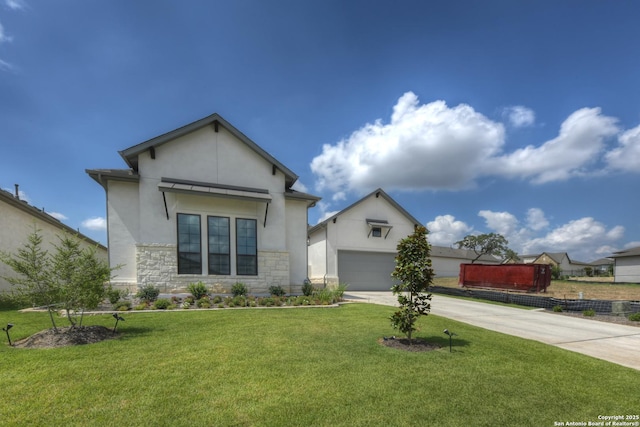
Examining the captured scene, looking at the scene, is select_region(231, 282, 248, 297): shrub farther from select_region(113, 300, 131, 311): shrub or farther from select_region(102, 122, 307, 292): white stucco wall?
select_region(113, 300, 131, 311): shrub

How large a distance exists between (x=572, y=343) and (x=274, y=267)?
10.9 meters

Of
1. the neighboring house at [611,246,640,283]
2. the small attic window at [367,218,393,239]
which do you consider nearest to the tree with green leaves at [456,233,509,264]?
the neighboring house at [611,246,640,283]

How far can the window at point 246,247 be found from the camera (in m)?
13.8

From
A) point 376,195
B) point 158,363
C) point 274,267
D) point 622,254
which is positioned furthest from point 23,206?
point 622,254

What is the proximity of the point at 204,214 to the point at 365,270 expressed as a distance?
11.7 metres

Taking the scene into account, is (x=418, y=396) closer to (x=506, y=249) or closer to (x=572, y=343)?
(x=572, y=343)

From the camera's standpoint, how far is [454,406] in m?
3.71

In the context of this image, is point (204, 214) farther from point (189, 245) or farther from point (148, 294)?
point (148, 294)

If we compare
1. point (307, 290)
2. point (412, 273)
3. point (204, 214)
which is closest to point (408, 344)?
point (412, 273)

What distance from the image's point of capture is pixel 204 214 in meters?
13.2

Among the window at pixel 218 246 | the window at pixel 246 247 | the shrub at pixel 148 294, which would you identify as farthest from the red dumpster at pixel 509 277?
the shrub at pixel 148 294

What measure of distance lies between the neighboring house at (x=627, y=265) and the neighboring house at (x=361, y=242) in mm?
27408

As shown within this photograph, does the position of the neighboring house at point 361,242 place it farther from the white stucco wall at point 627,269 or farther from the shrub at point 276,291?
the white stucco wall at point 627,269

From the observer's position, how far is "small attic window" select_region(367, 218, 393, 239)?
2030 centimetres
